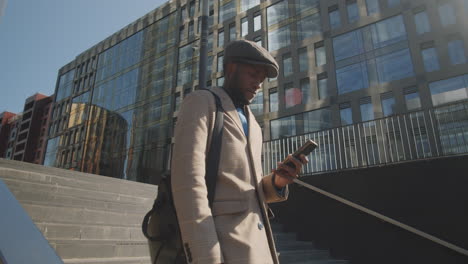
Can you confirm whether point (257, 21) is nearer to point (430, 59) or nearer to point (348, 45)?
point (348, 45)

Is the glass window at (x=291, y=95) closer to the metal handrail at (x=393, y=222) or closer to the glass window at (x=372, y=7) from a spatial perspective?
the glass window at (x=372, y=7)

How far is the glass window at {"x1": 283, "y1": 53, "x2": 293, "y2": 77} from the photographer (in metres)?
24.5

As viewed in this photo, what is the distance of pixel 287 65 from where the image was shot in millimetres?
24719

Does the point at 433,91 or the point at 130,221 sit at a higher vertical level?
the point at 433,91

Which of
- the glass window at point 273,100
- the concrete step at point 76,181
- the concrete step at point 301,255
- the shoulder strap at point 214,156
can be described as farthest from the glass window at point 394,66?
the shoulder strap at point 214,156

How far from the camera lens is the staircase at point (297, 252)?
19.4ft

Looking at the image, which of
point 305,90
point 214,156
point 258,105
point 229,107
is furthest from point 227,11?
point 214,156

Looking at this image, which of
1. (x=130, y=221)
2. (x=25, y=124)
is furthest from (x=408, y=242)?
(x=25, y=124)

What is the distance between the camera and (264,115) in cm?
2466

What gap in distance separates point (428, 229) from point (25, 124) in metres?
96.6

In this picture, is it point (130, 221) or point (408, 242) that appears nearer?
point (130, 221)

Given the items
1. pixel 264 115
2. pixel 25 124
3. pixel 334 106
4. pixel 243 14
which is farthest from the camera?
pixel 25 124

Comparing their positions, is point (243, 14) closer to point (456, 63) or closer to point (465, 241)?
point (456, 63)

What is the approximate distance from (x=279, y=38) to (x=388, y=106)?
10.4 m
